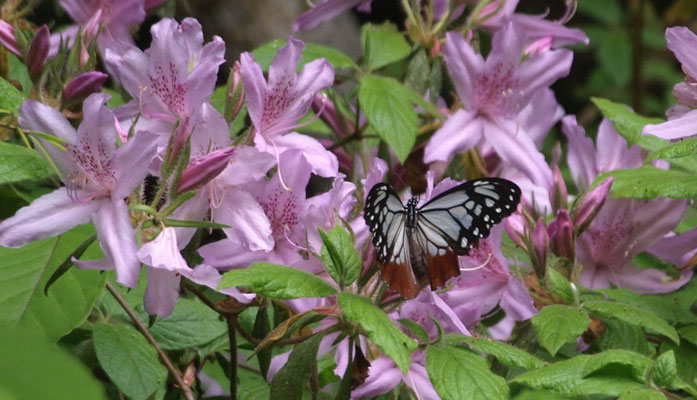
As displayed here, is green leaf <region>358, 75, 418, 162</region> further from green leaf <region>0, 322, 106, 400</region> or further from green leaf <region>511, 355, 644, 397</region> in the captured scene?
green leaf <region>0, 322, 106, 400</region>

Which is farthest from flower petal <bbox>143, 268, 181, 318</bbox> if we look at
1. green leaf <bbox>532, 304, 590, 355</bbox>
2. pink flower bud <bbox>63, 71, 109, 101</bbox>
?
green leaf <bbox>532, 304, 590, 355</bbox>

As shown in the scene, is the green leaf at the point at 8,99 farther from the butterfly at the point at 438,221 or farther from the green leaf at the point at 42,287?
the butterfly at the point at 438,221

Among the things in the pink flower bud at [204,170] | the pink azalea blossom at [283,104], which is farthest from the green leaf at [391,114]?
the pink flower bud at [204,170]

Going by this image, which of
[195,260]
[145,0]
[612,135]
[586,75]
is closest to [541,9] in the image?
[586,75]

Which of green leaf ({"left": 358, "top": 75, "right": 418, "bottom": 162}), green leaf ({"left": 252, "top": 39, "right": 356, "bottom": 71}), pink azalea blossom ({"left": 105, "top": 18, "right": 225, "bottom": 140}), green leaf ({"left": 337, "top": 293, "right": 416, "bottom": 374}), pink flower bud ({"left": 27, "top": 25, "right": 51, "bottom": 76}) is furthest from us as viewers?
green leaf ({"left": 252, "top": 39, "right": 356, "bottom": 71})

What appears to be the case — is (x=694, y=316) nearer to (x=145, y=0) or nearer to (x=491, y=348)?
(x=491, y=348)

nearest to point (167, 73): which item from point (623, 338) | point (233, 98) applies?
point (233, 98)

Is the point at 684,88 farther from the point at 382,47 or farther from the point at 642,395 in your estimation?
the point at 382,47
